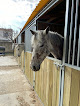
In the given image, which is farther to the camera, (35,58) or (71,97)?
(35,58)

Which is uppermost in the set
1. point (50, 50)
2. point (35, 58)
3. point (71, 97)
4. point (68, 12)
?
point (68, 12)

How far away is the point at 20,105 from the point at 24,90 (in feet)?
2.49

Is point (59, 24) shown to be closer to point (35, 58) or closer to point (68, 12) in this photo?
point (68, 12)

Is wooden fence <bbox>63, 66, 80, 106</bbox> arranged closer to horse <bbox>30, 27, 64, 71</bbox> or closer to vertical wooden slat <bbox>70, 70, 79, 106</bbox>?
vertical wooden slat <bbox>70, 70, 79, 106</bbox>

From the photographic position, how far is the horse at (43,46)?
1.24 metres

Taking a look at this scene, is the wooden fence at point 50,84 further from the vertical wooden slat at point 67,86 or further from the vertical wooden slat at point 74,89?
the vertical wooden slat at point 74,89

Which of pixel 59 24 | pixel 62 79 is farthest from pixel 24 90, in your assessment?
pixel 59 24

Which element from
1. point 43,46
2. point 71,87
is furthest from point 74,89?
point 43,46

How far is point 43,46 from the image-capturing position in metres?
1.25

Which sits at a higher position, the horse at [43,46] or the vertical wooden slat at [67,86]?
the horse at [43,46]

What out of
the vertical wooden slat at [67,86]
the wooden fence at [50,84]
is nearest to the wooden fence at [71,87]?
the vertical wooden slat at [67,86]

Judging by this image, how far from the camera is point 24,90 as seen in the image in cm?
299

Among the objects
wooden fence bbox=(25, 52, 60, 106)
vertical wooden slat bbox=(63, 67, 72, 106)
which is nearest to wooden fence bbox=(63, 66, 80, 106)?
vertical wooden slat bbox=(63, 67, 72, 106)

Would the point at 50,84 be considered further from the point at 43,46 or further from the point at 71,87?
the point at 43,46
